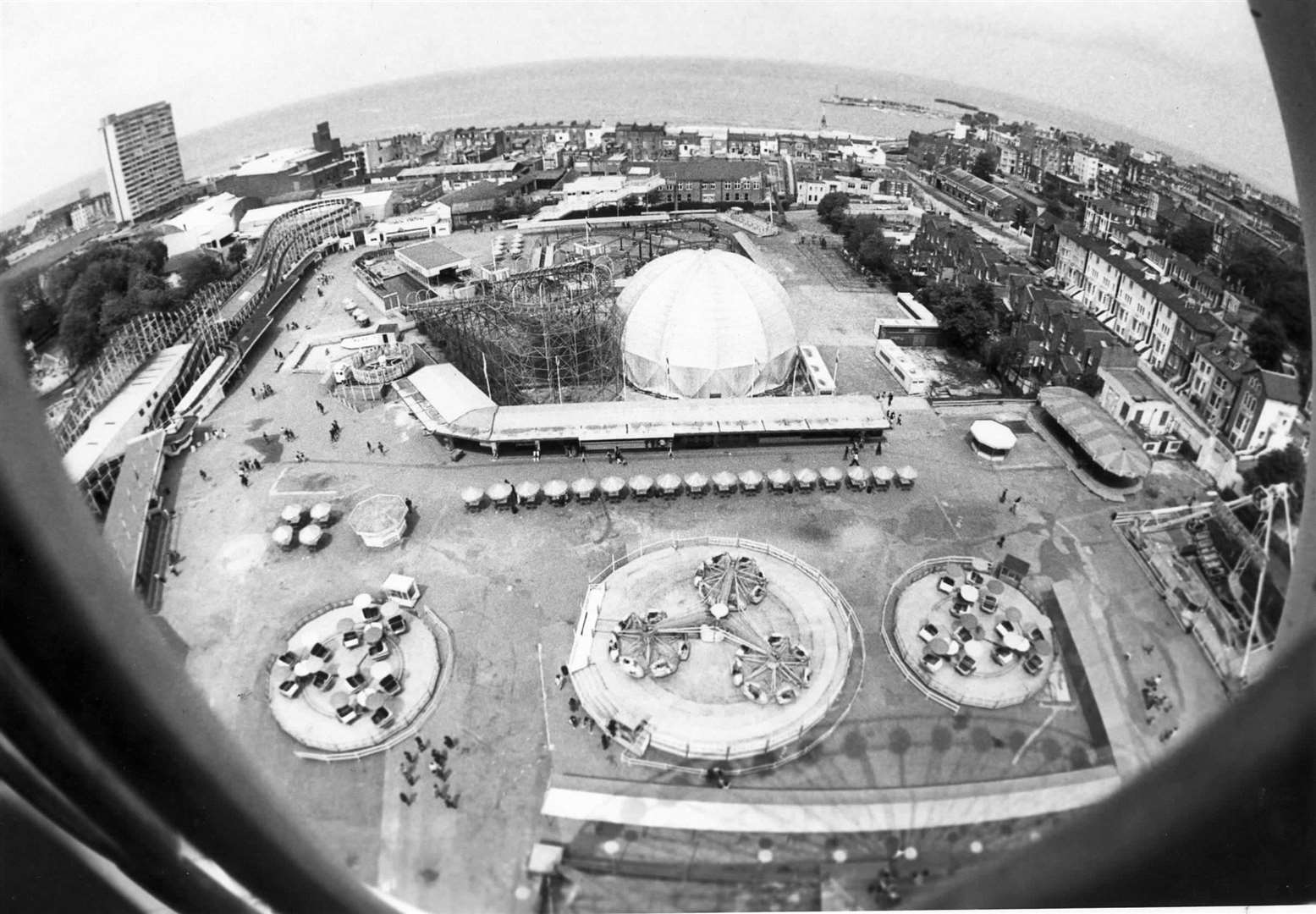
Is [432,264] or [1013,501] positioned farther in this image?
[432,264]

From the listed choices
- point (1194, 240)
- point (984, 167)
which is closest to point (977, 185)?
point (984, 167)

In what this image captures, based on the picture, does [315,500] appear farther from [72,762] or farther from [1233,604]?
[1233,604]

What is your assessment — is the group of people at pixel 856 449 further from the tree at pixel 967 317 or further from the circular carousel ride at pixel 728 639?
the tree at pixel 967 317

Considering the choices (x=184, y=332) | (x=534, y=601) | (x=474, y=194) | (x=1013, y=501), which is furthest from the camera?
(x=474, y=194)

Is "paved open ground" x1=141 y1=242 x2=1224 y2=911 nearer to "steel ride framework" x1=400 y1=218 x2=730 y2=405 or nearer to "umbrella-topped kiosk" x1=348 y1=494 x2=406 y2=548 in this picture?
"umbrella-topped kiosk" x1=348 y1=494 x2=406 y2=548

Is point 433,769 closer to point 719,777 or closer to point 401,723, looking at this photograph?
point 401,723

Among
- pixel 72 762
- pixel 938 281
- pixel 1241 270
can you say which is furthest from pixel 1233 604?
pixel 938 281
